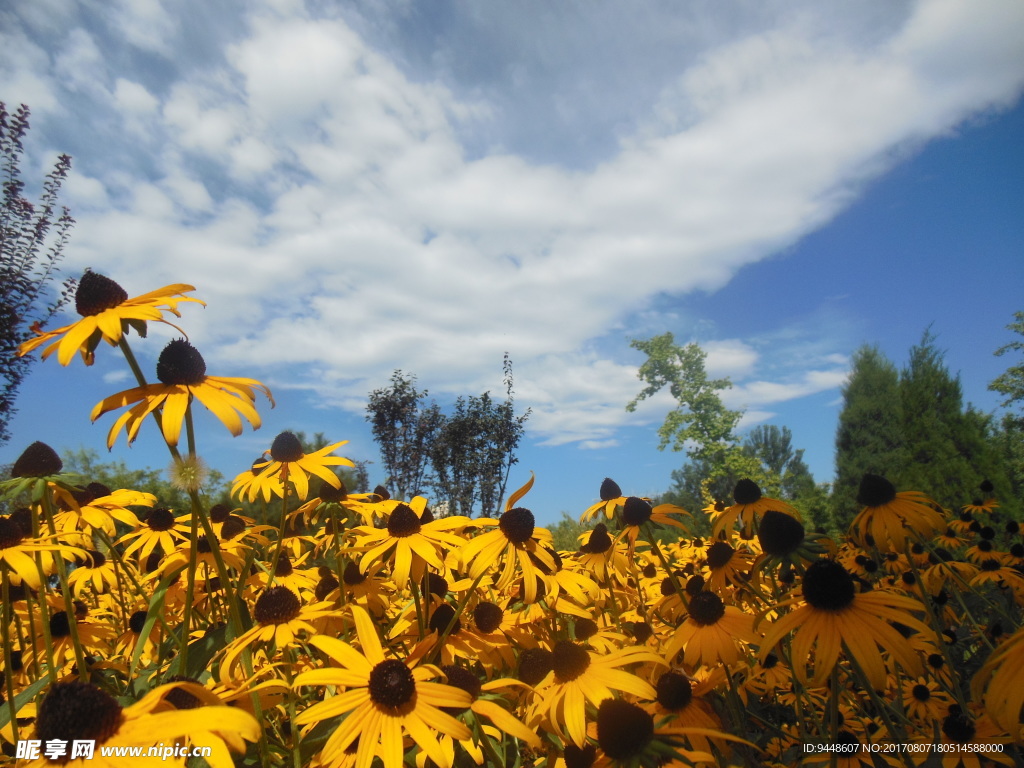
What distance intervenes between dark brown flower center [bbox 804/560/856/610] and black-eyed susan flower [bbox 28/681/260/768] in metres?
1.50

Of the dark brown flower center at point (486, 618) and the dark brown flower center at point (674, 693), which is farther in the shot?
the dark brown flower center at point (486, 618)

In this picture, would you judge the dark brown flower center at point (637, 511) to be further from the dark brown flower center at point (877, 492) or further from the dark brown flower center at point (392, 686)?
the dark brown flower center at point (392, 686)

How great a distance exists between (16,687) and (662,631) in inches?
121

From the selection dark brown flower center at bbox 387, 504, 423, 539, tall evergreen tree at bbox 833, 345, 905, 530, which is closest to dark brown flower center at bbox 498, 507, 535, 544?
dark brown flower center at bbox 387, 504, 423, 539

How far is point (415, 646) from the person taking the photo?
A: 5.15 feet

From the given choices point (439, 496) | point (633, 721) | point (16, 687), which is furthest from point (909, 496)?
point (439, 496)

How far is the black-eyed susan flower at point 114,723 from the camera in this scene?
2.85 ft

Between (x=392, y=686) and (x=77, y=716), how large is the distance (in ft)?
1.95

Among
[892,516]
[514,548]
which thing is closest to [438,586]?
[514,548]

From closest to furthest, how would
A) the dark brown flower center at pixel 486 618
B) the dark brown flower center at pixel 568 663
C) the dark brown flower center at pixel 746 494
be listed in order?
the dark brown flower center at pixel 568 663 → the dark brown flower center at pixel 486 618 → the dark brown flower center at pixel 746 494

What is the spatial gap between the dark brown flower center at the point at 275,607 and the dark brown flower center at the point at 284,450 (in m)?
0.72

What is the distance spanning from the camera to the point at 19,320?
8.90 metres

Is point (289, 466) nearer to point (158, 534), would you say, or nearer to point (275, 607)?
point (275, 607)

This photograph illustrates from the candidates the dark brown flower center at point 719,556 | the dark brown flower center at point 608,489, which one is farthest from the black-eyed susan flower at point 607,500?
the dark brown flower center at point 719,556
